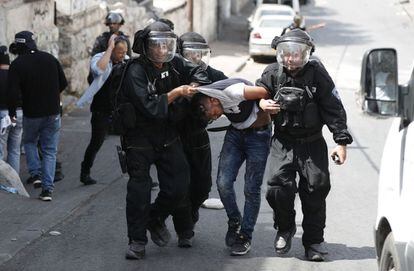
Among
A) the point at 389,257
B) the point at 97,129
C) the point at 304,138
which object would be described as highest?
the point at 304,138

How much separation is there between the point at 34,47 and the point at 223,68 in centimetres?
1575

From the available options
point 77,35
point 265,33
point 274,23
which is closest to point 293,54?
point 77,35

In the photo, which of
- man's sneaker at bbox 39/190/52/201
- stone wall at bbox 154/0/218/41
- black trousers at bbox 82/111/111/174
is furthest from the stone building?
stone wall at bbox 154/0/218/41

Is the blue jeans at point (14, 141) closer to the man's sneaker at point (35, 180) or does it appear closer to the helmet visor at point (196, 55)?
the man's sneaker at point (35, 180)

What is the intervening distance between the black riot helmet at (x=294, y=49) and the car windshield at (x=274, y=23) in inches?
870

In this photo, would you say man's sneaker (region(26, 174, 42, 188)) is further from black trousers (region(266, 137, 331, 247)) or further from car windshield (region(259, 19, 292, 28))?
car windshield (region(259, 19, 292, 28))

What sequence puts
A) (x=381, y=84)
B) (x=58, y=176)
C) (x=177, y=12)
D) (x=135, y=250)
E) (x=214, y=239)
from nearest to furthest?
1. (x=381, y=84)
2. (x=135, y=250)
3. (x=214, y=239)
4. (x=58, y=176)
5. (x=177, y=12)

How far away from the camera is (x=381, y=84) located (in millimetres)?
5656

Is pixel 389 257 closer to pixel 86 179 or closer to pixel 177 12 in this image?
pixel 86 179

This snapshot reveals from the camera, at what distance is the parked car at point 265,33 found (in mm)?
27391

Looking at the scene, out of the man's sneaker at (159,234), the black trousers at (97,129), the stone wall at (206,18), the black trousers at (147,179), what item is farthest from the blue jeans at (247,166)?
the stone wall at (206,18)

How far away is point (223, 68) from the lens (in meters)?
25.4

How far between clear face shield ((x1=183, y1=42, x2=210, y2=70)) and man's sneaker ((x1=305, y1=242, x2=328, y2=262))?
1753 millimetres

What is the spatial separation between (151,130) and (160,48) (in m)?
0.64
